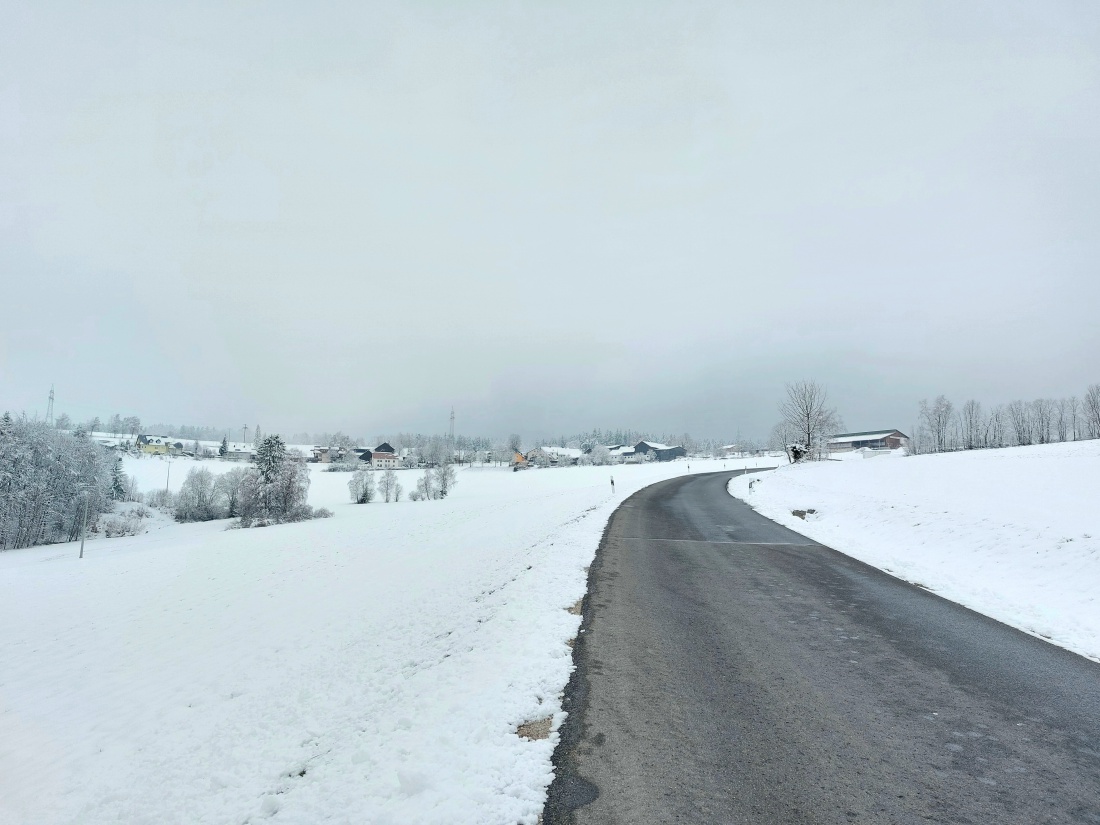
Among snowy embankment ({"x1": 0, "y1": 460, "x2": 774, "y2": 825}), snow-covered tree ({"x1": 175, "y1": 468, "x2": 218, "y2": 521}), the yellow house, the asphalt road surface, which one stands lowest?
snow-covered tree ({"x1": 175, "y1": 468, "x2": 218, "y2": 521})

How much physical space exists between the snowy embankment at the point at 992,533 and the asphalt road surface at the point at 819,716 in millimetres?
1215

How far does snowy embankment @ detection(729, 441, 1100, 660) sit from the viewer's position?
8.83m

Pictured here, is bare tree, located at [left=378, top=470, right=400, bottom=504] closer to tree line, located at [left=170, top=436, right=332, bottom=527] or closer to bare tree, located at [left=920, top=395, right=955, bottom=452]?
tree line, located at [left=170, top=436, right=332, bottom=527]

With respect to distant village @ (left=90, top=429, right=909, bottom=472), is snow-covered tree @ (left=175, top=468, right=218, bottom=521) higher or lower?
lower

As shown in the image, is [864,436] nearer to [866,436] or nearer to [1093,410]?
[866,436]

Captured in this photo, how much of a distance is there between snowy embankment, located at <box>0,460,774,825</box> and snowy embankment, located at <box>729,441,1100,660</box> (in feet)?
25.0

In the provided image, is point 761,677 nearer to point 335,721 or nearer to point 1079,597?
point 335,721

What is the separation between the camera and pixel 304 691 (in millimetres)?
8039

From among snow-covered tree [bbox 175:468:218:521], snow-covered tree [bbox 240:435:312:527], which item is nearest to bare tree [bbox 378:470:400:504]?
snow-covered tree [bbox 240:435:312:527]

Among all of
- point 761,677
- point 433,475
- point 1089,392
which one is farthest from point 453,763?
point 1089,392

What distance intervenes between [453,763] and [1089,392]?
4472 inches

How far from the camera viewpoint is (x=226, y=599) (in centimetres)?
1745

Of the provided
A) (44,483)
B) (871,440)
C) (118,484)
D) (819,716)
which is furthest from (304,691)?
(871,440)

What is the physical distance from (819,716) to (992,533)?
1190 centimetres
